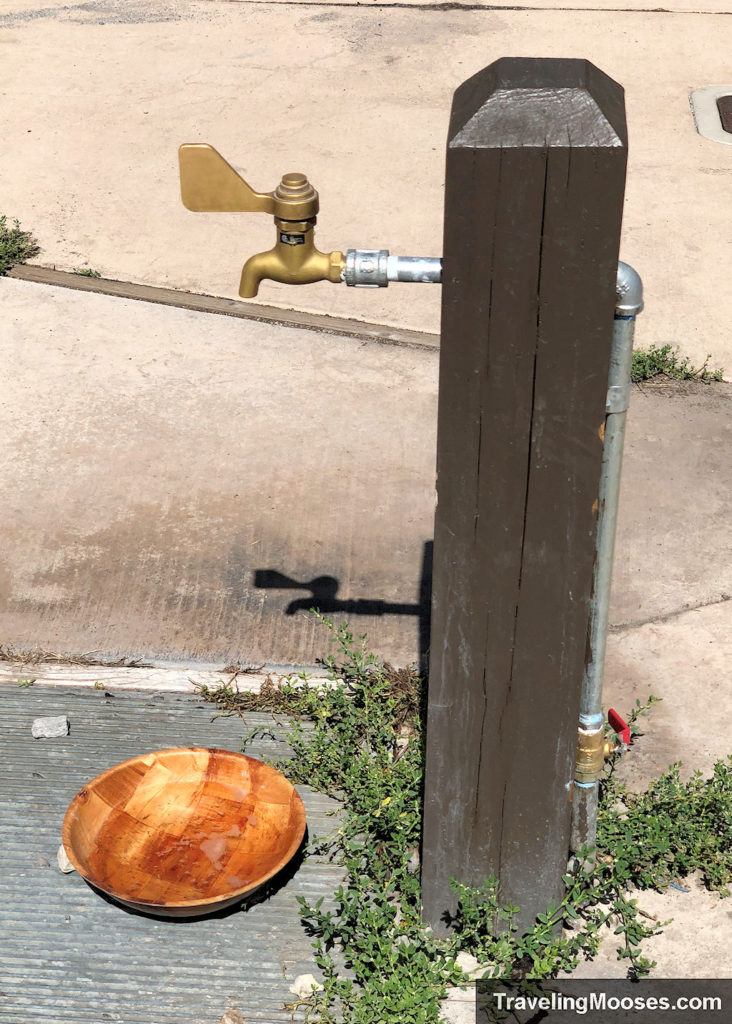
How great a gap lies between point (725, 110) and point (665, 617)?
204 inches

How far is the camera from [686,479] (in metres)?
4.91

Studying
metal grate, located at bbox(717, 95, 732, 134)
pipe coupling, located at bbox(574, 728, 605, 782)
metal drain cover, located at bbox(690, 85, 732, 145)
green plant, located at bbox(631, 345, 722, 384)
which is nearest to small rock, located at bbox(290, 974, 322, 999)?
pipe coupling, located at bbox(574, 728, 605, 782)

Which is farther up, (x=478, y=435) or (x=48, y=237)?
(x=478, y=435)

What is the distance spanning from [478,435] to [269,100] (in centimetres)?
647

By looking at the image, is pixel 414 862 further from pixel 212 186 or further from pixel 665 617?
pixel 212 186

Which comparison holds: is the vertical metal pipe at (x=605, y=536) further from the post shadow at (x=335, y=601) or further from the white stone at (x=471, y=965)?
the post shadow at (x=335, y=601)

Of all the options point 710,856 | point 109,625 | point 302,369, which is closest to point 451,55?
point 302,369

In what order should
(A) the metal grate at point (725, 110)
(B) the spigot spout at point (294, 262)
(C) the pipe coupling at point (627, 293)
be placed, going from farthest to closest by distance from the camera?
(A) the metal grate at point (725, 110)
(B) the spigot spout at point (294, 262)
(C) the pipe coupling at point (627, 293)

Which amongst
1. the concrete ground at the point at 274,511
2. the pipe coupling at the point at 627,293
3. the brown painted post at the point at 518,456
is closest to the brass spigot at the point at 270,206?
the brown painted post at the point at 518,456

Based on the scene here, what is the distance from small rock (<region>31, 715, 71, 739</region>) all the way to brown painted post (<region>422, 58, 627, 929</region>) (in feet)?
4.16

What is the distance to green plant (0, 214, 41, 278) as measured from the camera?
6.34m

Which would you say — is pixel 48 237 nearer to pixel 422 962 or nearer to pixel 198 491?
pixel 198 491

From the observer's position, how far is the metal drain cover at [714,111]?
7930 mm

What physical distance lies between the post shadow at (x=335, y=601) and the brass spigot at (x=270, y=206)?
5.95ft
